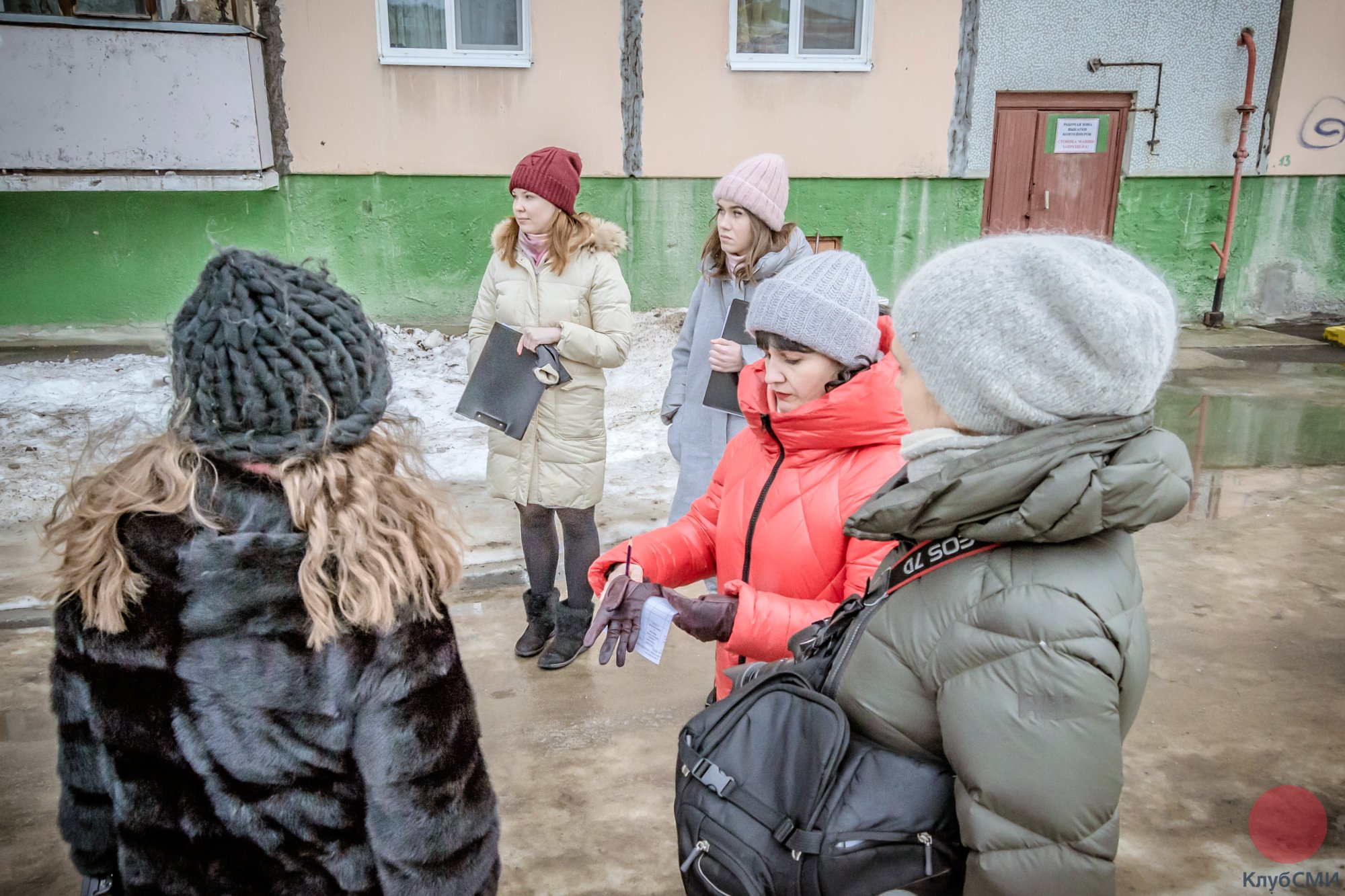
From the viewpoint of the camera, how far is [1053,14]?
9.57 metres

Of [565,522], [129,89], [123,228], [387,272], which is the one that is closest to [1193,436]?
[565,522]

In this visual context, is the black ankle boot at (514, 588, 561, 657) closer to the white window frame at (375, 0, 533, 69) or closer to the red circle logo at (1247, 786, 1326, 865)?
the red circle logo at (1247, 786, 1326, 865)

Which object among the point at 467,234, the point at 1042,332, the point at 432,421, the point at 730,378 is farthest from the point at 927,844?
the point at 467,234

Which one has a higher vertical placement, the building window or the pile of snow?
the building window

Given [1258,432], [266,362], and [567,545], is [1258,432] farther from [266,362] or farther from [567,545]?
[266,362]

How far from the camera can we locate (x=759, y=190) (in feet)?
11.1

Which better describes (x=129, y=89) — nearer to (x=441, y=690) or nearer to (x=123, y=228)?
(x=123, y=228)

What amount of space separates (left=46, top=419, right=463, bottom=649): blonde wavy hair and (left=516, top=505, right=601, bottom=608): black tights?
2.28 meters

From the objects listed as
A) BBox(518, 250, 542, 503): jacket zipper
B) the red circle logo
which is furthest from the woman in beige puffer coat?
the red circle logo

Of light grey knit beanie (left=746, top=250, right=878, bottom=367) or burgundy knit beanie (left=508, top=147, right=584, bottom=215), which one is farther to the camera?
burgundy knit beanie (left=508, top=147, right=584, bottom=215)

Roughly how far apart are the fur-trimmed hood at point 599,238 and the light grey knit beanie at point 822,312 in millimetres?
1610

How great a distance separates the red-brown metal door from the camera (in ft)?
32.6

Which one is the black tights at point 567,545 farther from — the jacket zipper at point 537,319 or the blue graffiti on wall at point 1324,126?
the blue graffiti on wall at point 1324,126

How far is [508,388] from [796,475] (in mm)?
1690
